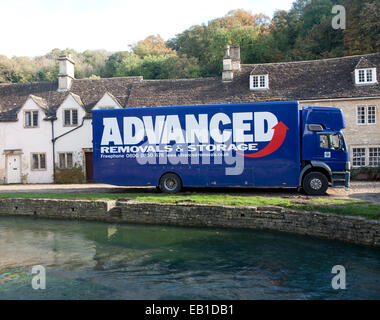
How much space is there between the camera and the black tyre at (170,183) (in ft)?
56.0

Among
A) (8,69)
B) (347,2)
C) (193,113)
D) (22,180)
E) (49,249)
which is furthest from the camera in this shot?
(8,69)

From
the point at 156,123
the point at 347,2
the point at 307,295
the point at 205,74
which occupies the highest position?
the point at 347,2

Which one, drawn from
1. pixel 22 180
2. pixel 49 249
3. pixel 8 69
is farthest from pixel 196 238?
pixel 8 69

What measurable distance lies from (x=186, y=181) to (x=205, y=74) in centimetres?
3891

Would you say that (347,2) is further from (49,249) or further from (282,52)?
(49,249)

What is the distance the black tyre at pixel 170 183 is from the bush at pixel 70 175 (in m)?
12.0

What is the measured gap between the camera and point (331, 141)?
15930 millimetres

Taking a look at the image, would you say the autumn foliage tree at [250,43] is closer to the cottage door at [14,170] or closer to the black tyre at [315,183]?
the black tyre at [315,183]

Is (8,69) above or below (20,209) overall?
above

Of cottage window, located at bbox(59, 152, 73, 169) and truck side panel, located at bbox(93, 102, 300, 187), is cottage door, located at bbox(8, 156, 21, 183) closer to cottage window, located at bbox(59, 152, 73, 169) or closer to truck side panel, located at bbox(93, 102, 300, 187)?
cottage window, located at bbox(59, 152, 73, 169)

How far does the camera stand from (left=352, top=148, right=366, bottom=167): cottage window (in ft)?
80.3

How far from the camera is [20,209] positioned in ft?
55.7

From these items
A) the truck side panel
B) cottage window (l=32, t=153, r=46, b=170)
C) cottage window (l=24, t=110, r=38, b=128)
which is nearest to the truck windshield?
the truck side panel

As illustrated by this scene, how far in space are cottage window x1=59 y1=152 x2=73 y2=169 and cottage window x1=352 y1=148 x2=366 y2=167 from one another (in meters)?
21.5
